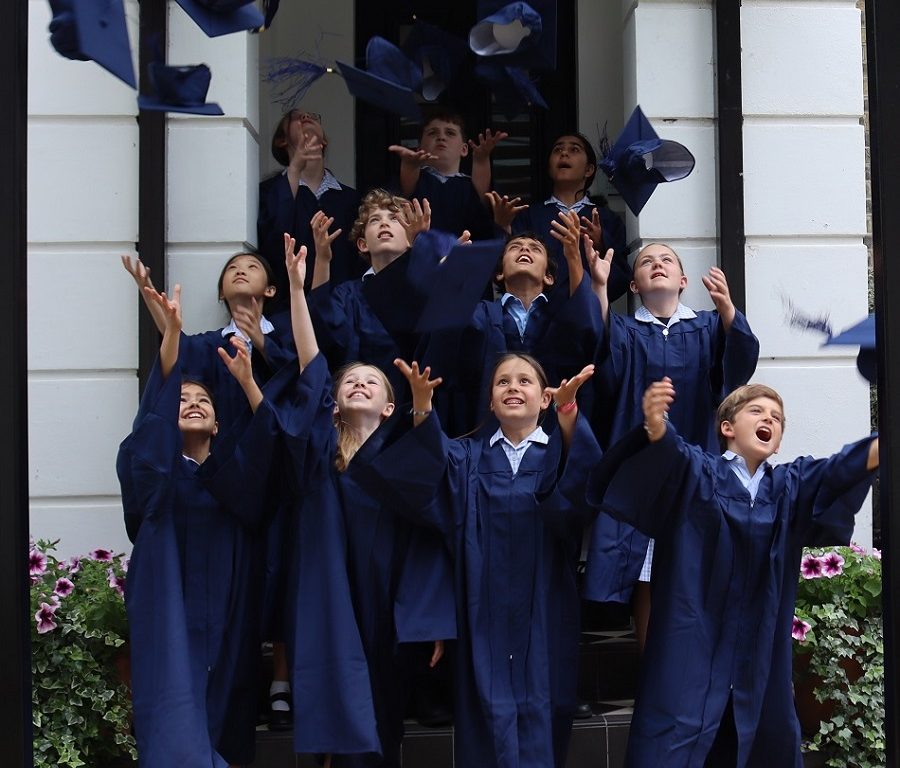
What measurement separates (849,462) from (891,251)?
1438 millimetres

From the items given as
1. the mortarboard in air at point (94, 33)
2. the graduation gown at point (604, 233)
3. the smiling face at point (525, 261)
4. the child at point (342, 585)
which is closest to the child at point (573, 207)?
the graduation gown at point (604, 233)

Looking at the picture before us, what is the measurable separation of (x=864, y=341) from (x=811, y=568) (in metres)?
2.01

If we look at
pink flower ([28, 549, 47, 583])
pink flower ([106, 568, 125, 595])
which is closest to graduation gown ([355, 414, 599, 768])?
pink flower ([106, 568, 125, 595])

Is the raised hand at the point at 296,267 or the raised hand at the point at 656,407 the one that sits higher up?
the raised hand at the point at 296,267

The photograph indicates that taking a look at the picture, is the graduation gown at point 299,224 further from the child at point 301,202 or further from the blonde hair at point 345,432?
the blonde hair at point 345,432

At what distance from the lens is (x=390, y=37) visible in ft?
25.2

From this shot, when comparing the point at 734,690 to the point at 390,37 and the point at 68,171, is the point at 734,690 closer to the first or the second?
the point at 68,171

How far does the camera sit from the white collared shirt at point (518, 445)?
15.1 ft

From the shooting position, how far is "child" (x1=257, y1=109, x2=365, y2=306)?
238 inches

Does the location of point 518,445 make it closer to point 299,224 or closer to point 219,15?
point 219,15

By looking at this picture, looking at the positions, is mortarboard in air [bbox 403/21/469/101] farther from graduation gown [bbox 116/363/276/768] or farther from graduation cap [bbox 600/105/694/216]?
graduation gown [bbox 116/363/276/768]

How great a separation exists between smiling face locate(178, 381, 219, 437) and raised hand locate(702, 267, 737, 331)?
6.11 ft

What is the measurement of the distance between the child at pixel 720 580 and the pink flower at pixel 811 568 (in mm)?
828

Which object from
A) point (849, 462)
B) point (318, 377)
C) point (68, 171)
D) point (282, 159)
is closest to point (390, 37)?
point (282, 159)
